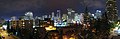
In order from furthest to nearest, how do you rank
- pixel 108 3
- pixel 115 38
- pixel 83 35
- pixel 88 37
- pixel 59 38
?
pixel 108 3 → pixel 59 38 → pixel 83 35 → pixel 88 37 → pixel 115 38

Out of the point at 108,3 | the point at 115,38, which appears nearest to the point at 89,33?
the point at 115,38

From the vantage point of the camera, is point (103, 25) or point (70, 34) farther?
point (70, 34)

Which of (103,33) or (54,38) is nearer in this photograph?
(103,33)

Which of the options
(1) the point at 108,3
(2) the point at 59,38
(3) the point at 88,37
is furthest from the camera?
(1) the point at 108,3

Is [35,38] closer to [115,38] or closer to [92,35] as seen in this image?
[92,35]

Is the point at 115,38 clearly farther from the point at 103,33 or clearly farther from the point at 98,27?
the point at 98,27

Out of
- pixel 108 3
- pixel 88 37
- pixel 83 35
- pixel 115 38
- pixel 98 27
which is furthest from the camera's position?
pixel 108 3

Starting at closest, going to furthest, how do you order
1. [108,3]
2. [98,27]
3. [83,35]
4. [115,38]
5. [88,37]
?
1. [115,38]
2. [88,37]
3. [83,35]
4. [98,27]
5. [108,3]

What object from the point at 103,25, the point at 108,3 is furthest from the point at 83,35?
the point at 108,3
